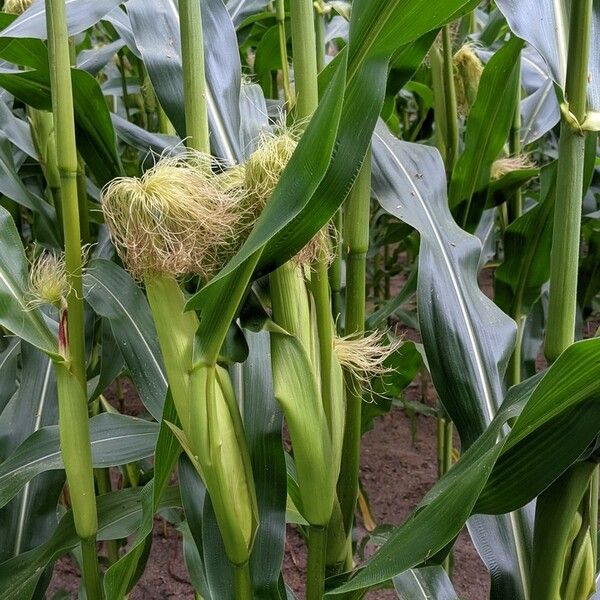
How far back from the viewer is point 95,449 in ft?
2.75

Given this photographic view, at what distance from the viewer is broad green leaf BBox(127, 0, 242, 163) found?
751 millimetres

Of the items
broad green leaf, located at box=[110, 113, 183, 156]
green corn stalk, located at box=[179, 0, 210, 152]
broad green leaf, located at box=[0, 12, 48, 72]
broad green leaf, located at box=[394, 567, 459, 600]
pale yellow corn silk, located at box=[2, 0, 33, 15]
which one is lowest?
broad green leaf, located at box=[394, 567, 459, 600]

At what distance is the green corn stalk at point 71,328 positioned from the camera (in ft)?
1.81

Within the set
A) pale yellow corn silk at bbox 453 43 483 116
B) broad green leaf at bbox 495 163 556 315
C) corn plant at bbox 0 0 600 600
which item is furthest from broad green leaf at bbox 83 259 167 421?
pale yellow corn silk at bbox 453 43 483 116

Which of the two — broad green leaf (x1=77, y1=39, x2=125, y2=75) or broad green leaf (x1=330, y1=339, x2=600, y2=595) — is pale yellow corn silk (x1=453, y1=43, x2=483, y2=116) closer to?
broad green leaf (x1=77, y1=39, x2=125, y2=75)

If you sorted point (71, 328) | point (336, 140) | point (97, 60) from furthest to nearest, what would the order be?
1. point (97, 60)
2. point (71, 328)
3. point (336, 140)

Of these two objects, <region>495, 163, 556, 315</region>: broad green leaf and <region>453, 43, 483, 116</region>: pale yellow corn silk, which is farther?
<region>453, 43, 483, 116</region>: pale yellow corn silk

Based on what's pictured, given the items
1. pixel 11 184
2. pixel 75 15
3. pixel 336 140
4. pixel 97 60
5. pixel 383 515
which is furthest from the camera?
pixel 383 515

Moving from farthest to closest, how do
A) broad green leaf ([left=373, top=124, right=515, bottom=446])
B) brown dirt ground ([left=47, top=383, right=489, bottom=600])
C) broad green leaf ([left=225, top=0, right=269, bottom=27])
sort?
brown dirt ground ([left=47, top=383, right=489, bottom=600])
broad green leaf ([left=225, top=0, right=269, bottom=27])
broad green leaf ([left=373, top=124, right=515, bottom=446])

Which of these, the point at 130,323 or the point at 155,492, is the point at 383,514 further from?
the point at 155,492

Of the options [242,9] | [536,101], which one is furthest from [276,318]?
[536,101]

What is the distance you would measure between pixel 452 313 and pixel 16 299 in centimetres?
47

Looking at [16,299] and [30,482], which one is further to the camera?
[30,482]

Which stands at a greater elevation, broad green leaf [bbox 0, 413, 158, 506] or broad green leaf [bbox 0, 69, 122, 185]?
broad green leaf [bbox 0, 69, 122, 185]
